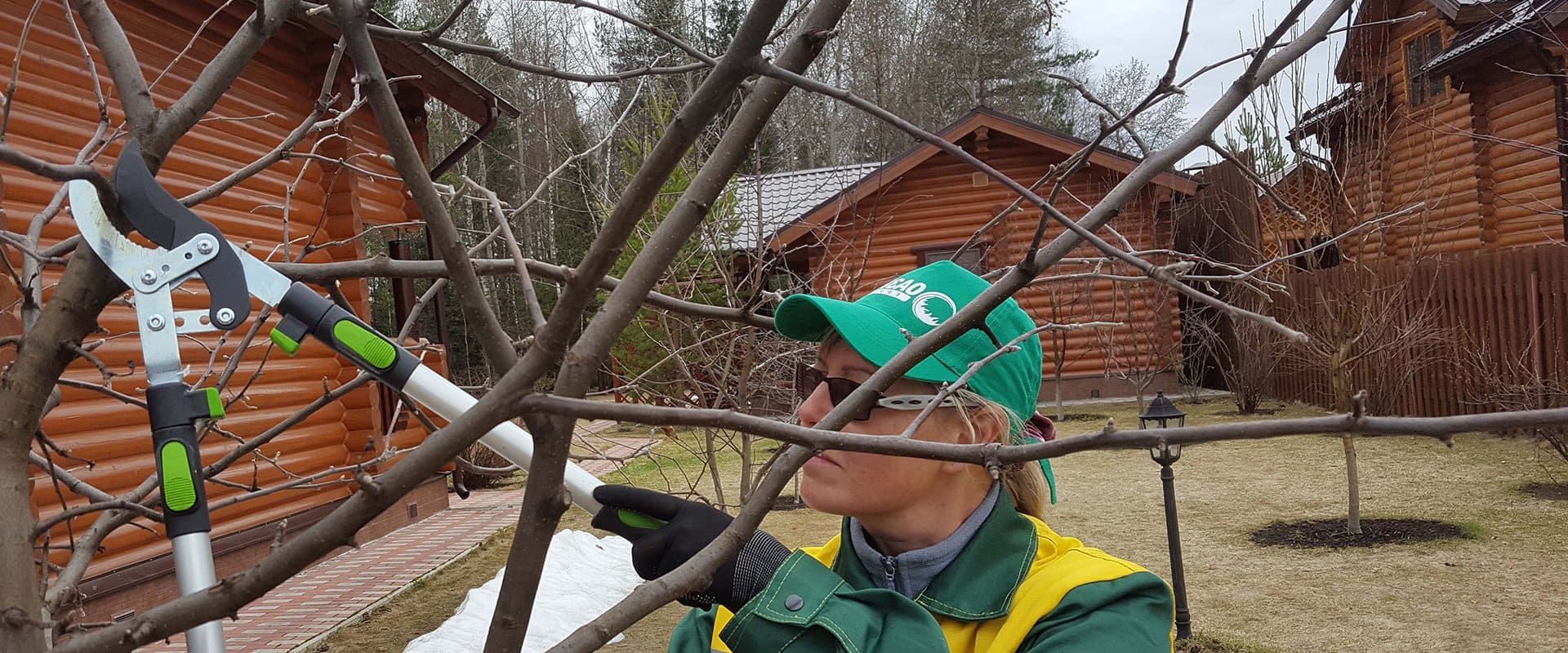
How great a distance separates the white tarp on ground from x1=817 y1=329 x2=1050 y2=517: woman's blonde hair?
322 cm

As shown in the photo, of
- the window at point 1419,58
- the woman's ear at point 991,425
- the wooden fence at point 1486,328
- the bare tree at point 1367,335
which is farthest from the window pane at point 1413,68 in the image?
the woman's ear at point 991,425

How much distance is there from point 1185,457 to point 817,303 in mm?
10338

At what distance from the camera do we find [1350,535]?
721 centimetres

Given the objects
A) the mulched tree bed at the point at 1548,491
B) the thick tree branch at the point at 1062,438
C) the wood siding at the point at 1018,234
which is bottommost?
the mulched tree bed at the point at 1548,491

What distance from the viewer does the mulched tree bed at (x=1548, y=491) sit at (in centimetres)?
783

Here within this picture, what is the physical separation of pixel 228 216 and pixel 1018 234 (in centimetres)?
1215

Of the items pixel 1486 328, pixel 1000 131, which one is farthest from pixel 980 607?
pixel 1000 131

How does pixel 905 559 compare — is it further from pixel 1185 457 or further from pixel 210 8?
pixel 1185 457

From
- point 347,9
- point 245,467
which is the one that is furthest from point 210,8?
point 347,9

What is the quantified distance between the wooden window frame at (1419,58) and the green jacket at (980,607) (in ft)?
47.3

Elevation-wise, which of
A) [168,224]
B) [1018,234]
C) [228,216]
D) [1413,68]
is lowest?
[168,224]

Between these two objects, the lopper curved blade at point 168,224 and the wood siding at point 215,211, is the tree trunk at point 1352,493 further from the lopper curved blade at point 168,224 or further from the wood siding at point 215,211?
the lopper curved blade at point 168,224

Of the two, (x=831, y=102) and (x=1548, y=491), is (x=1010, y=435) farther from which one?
(x=831, y=102)

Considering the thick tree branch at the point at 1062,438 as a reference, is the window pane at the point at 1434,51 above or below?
above
